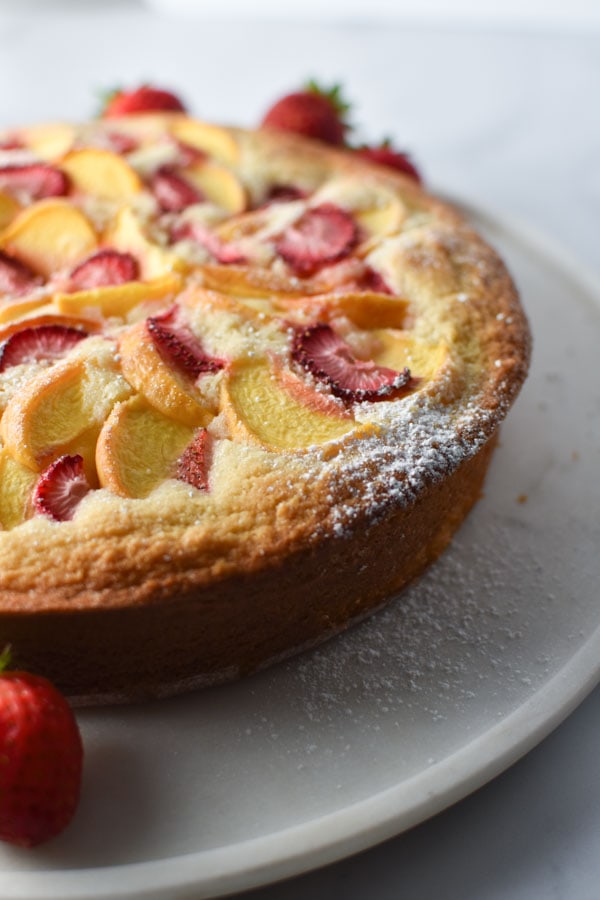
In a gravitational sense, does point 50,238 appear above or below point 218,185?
below

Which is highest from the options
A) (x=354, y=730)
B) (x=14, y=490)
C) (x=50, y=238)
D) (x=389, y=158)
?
(x=389, y=158)

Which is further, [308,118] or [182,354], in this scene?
[308,118]

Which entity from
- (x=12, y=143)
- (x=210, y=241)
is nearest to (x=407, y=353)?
(x=210, y=241)

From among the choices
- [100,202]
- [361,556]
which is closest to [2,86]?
[100,202]

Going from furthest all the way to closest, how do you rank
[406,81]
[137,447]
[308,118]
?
[406,81], [308,118], [137,447]

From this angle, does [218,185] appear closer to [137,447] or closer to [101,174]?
[101,174]

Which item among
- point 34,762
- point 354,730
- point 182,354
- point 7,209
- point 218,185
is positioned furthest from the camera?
point 218,185

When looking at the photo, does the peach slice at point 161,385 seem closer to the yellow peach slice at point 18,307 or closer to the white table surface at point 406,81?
the yellow peach slice at point 18,307
